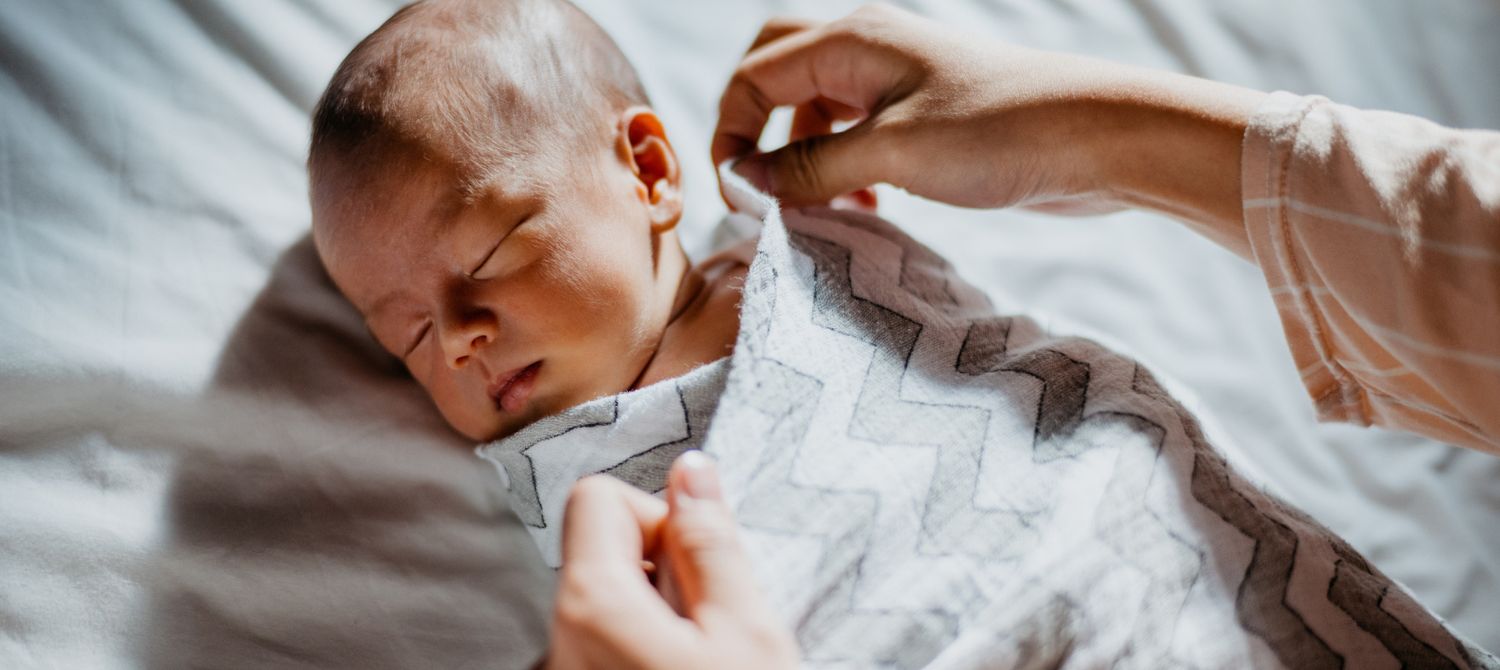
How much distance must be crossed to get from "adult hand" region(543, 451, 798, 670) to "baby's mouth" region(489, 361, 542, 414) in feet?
0.91

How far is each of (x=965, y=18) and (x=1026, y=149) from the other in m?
0.57

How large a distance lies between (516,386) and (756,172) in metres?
0.37

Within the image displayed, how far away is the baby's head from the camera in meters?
0.99

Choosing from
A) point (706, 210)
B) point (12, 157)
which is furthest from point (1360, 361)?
point (12, 157)

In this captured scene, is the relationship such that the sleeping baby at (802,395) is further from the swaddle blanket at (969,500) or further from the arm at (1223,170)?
the arm at (1223,170)

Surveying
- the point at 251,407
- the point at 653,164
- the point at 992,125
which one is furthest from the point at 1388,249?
the point at 251,407

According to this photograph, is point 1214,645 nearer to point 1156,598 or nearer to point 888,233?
point 1156,598

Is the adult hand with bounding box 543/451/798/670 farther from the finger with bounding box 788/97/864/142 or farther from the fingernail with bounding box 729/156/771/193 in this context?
the finger with bounding box 788/97/864/142

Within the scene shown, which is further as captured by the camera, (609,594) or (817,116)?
(817,116)

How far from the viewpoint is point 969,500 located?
36.8 inches

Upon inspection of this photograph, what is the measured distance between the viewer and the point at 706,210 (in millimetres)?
1360

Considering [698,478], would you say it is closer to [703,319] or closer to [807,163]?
[703,319]

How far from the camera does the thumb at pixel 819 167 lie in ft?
3.60

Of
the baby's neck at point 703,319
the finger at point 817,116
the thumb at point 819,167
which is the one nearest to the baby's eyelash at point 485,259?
the baby's neck at point 703,319
